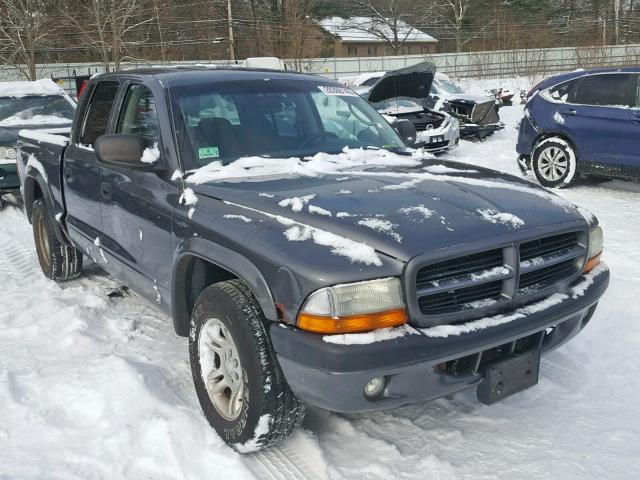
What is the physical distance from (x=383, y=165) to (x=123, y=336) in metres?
2.16

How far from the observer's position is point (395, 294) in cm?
240

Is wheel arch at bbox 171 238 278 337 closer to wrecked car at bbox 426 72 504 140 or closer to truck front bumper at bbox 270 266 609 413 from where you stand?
truck front bumper at bbox 270 266 609 413

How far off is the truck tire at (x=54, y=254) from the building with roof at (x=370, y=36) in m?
49.3

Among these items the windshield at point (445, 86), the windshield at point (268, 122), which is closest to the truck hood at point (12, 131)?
the windshield at point (268, 122)

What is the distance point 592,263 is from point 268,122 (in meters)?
1.96

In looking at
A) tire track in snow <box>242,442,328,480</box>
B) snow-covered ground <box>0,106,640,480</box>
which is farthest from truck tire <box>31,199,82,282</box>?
tire track in snow <box>242,442,328,480</box>

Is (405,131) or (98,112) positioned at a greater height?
(98,112)

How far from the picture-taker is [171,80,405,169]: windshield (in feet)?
11.4

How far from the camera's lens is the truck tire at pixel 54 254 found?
544 centimetres

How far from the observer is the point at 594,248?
10.3 ft

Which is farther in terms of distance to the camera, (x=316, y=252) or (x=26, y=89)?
(x=26, y=89)

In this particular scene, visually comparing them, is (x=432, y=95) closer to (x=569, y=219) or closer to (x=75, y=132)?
(x=75, y=132)

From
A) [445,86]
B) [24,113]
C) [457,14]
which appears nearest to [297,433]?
[24,113]

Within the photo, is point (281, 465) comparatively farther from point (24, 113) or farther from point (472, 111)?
point (472, 111)
